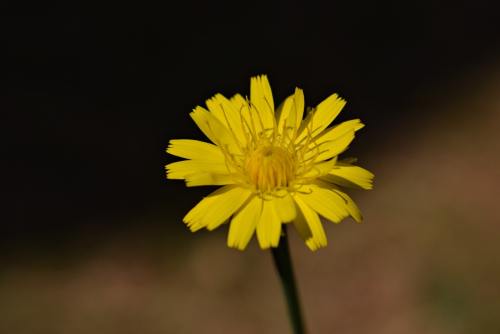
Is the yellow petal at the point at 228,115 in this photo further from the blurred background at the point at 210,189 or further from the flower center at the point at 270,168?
the blurred background at the point at 210,189

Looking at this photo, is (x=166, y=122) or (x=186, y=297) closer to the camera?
(x=186, y=297)

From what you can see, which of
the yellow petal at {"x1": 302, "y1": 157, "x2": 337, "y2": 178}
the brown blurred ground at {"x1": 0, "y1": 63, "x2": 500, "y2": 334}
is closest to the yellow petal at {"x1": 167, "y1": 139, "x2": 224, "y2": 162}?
the yellow petal at {"x1": 302, "y1": 157, "x2": 337, "y2": 178}

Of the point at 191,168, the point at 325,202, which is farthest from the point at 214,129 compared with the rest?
the point at 325,202
